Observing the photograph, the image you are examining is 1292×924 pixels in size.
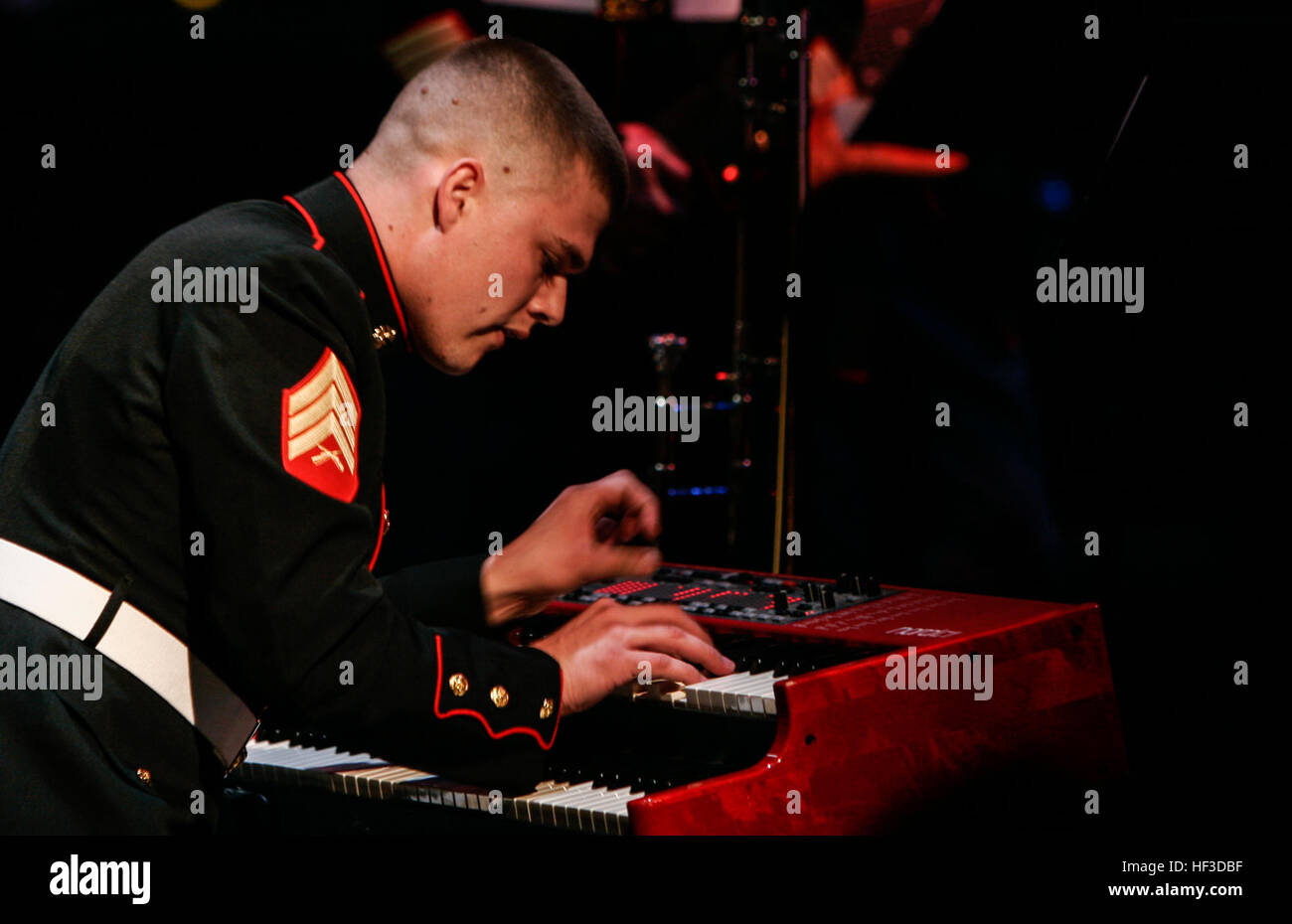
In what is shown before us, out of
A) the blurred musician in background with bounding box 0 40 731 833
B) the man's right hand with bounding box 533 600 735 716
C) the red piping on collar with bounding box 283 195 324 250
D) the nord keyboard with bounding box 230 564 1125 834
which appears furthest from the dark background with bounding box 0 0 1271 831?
the red piping on collar with bounding box 283 195 324 250

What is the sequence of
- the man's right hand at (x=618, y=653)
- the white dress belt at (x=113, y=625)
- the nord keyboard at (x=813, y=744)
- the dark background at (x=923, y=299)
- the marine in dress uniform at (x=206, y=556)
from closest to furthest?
the marine in dress uniform at (x=206, y=556) → the white dress belt at (x=113, y=625) → the man's right hand at (x=618, y=653) → the nord keyboard at (x=813, y=744) → the dark background at (x=923, y=299)

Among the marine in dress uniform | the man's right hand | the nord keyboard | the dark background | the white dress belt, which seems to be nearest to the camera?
the marine in dress uniform

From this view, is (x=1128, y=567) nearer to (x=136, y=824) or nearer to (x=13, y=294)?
(x=136, y=824)

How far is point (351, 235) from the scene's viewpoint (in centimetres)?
185

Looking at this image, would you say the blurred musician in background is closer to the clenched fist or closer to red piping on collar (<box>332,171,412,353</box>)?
red piping on collar (<box>332,171,412,353</box>)

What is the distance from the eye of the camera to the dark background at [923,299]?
255cm

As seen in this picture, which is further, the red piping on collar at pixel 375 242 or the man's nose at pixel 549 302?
the man's nose at pixel 549 302

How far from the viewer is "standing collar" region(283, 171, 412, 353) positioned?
6.05 feet

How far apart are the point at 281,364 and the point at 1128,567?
1.99m

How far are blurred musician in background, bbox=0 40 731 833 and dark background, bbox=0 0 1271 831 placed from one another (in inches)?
51.3

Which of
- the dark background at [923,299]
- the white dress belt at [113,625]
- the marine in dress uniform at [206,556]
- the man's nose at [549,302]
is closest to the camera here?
the marine in dress uniform at [206,556]

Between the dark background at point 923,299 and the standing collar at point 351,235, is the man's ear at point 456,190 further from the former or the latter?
the dark background at point 923,299

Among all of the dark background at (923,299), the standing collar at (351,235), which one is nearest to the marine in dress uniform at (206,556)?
the standing collar at (351,235)

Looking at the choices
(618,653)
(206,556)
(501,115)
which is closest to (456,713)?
(618,653)
